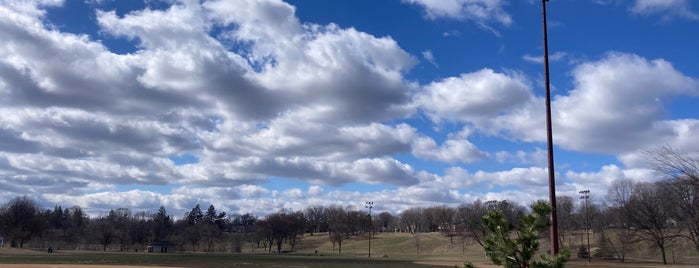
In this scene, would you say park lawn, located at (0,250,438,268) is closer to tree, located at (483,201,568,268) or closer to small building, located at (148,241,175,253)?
tree, located at (483,201,568,268)

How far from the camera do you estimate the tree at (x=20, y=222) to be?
144625 mm

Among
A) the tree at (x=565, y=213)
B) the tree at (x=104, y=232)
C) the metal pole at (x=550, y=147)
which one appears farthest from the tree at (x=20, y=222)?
the metal pole at (x=550, y=147)

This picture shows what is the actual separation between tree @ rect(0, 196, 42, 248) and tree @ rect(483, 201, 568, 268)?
15662cm

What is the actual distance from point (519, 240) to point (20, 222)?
Result: 164 m

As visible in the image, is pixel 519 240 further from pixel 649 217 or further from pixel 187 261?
pixel 649 217

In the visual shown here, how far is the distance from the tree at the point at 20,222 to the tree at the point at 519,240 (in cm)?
15662

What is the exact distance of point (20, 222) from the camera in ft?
487

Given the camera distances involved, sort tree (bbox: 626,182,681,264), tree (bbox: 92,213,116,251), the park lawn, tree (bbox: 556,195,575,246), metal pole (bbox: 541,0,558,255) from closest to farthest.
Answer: metal pole (bbox: 541,0,558,255) → the park lawn → tree (bbox: 626,182,681,264) → tree (bbox: 556,195,575,246) → tree (bbox: 92,213,116,251)

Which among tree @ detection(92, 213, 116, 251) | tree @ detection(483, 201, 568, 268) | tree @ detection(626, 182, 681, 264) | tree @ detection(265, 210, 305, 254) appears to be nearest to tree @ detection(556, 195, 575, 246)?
tree @ detection(626, 182, 681, 264)

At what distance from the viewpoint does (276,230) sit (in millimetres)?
167875

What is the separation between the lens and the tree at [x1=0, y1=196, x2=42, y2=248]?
144625mm

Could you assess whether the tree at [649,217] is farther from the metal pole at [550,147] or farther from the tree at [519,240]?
the tree at [519,240]

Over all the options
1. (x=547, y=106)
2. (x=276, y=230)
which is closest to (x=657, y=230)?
(x=547, y=106)

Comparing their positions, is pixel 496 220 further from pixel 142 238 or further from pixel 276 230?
pixel 142 238
